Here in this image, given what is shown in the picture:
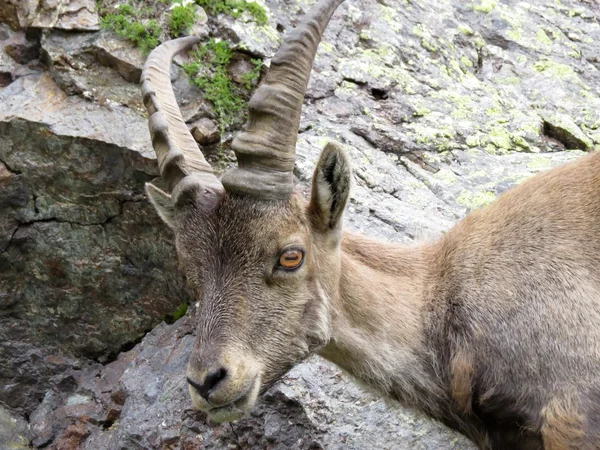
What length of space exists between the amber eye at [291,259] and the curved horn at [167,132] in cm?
81

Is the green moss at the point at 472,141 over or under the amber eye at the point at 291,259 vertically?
under

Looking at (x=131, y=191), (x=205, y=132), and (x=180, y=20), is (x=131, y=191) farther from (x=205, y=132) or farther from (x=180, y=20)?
(x=180, y=20)

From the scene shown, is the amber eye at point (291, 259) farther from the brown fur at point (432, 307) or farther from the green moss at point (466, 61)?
the green moss at point (466, 61)

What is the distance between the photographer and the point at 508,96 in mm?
10781

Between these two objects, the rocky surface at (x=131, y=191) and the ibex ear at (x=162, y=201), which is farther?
the rocky surface at (x=131, y=191)

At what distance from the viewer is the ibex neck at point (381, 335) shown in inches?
230

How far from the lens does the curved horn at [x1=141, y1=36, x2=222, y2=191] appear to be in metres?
5.94

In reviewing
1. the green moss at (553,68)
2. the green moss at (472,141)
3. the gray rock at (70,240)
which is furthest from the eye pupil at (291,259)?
the green moss at (553,68)

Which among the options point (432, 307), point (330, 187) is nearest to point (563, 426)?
point (432, 307)

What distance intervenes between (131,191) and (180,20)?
7.03 feet

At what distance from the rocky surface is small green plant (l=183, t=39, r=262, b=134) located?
0.15 meters

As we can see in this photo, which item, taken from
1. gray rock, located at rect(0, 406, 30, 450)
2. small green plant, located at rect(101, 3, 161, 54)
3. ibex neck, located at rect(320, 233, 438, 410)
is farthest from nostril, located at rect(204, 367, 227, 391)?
small green plant, located at rect(101, 3, 161, 54)

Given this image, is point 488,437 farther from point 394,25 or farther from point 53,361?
point 394,25

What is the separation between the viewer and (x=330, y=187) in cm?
565
